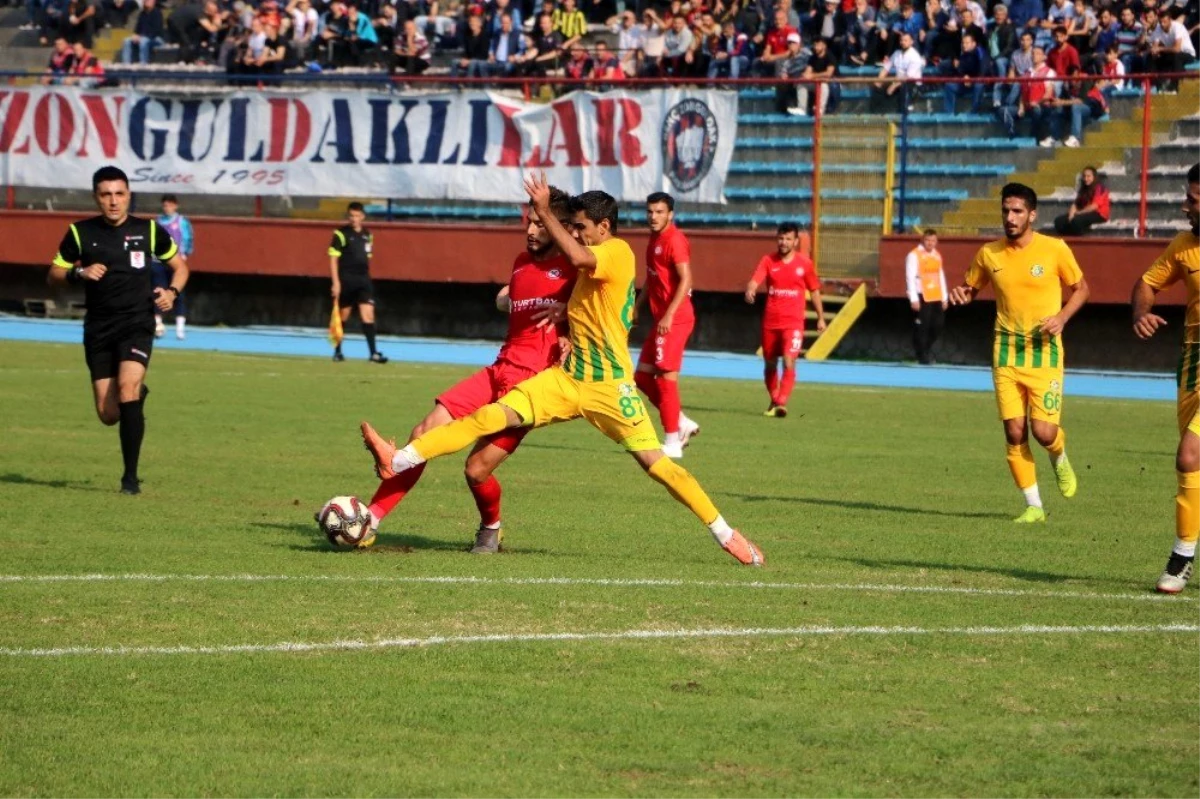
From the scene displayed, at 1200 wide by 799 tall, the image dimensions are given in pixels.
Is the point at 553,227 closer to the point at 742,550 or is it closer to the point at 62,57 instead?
the point at 742,550

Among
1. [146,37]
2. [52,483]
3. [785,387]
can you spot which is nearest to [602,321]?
[52,483]

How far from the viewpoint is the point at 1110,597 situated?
930cm

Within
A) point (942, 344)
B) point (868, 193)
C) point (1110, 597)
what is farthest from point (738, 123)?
point (1110, 597)

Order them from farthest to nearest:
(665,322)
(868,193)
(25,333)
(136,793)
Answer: (25,333) → (868,193) → (665,322) → (136,793)

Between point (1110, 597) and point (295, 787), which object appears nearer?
point (295, 787)

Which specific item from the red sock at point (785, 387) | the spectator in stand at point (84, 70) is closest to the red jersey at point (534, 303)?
the red sock at point (785, 387)

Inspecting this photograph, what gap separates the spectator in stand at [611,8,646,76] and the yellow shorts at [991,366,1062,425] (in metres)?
21.4

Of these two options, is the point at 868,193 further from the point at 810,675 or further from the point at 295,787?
the point at 295,787

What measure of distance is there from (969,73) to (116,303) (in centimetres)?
2022

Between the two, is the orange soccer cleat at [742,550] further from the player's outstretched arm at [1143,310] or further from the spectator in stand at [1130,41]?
the spectator in stand at [1130,41]

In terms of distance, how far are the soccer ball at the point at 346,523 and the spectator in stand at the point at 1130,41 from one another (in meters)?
21.9

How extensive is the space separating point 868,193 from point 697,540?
19.5 metres

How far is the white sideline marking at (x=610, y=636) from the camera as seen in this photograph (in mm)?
7570

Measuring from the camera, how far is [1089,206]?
92.3 ft
